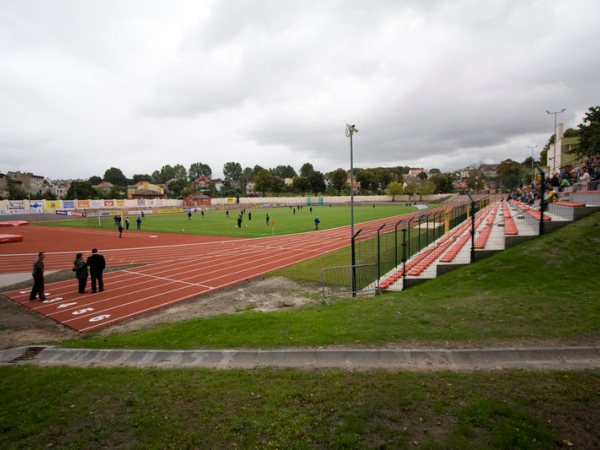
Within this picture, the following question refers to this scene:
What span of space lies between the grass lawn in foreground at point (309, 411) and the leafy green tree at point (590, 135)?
100ft

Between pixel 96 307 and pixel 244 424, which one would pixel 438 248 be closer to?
pixel 244 424

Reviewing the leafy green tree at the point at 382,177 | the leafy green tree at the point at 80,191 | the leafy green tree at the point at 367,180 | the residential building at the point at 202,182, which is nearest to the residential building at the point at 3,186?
the leafy green tree at the point at 80,191

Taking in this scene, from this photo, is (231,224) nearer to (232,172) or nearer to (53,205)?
(53,205)

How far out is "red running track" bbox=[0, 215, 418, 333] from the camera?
12.7 m

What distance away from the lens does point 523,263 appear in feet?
32.3

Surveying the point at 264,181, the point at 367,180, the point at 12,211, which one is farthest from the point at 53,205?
the point at 367,180

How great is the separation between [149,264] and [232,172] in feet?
Result: 551

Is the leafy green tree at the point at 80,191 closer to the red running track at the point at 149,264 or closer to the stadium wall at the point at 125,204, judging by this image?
the stadium wall at the point at 125,204

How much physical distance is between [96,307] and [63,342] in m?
3.80

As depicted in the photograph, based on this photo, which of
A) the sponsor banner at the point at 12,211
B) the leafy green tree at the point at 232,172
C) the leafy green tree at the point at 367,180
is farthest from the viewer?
the leafy green tree at the point at 232,172

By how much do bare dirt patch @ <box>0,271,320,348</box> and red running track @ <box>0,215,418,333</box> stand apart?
0.50 metres

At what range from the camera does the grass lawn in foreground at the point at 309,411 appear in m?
3.96

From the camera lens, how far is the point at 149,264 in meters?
20.7

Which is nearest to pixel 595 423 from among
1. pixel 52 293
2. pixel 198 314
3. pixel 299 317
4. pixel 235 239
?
pixel 299 317
